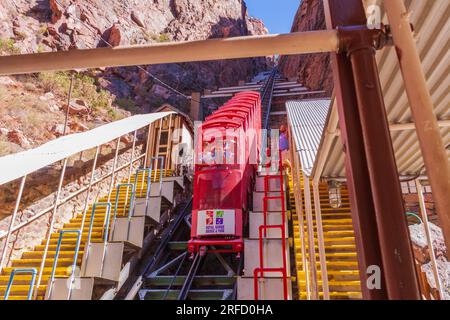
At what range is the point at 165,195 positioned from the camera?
29.8 ft

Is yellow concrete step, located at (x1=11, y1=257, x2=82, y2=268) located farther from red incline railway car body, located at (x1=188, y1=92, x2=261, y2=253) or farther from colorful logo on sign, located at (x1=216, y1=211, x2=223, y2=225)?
colorful logo on sign, located at (x1=216, y1=211, x2=223, y2=225)

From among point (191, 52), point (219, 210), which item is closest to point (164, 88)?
point (219, 210)

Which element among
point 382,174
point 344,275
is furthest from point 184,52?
point 344,275

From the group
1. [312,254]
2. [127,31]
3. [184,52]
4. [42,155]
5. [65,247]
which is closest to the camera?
[184,52]

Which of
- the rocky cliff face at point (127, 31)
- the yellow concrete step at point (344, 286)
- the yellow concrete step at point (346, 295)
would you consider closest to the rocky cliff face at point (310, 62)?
the rocky cliff face at point (127, 31)

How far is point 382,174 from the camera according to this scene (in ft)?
5.27

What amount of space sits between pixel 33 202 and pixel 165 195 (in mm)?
3434

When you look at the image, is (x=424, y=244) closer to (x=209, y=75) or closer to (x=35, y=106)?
(x=35, y=106)

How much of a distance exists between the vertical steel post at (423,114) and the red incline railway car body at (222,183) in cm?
553

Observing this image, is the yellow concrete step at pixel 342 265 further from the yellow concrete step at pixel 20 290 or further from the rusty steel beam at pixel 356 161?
the rusty steel beam at pixel 356 161

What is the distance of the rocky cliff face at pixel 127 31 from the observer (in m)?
19.0

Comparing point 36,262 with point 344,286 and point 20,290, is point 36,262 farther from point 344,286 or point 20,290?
point 344,286

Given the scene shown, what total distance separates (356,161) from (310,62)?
30557mm

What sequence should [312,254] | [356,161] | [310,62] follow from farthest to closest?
1. [310,62]
2. [312,254]
3. [356,161]
